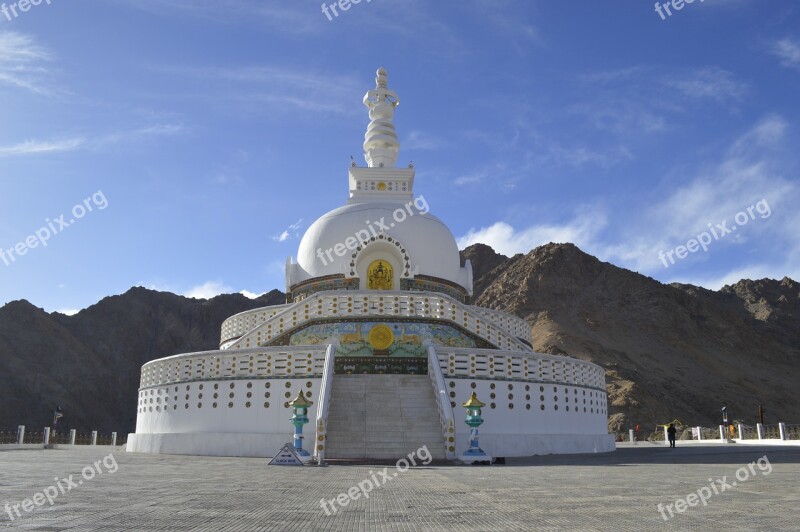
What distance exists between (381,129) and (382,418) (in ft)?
66.7

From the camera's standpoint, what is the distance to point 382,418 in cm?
1922

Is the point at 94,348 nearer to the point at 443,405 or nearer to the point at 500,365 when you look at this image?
the point at 500,365

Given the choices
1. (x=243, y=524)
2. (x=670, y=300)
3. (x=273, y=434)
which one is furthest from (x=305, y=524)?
(x=670, y=300)

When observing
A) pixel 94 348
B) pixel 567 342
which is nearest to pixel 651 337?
pixel 567 342

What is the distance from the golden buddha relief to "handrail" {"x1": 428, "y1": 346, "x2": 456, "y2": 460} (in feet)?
26.7

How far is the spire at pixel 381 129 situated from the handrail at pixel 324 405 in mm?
16699

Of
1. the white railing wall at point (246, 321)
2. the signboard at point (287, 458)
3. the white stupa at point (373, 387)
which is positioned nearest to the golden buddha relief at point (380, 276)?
the white stupa at point (373, 387)

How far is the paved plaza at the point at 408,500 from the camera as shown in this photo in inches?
254

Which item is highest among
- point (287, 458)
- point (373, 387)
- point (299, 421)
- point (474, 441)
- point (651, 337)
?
point (651, 337)

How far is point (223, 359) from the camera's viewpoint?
69.2 feet

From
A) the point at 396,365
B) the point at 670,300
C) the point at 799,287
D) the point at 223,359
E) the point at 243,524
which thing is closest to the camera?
the point at 243,524

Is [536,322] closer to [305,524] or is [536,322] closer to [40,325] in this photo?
[40,325]

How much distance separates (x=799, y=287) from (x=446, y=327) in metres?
117

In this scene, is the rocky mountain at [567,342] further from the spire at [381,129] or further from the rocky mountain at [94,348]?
the spire at [381,129]
